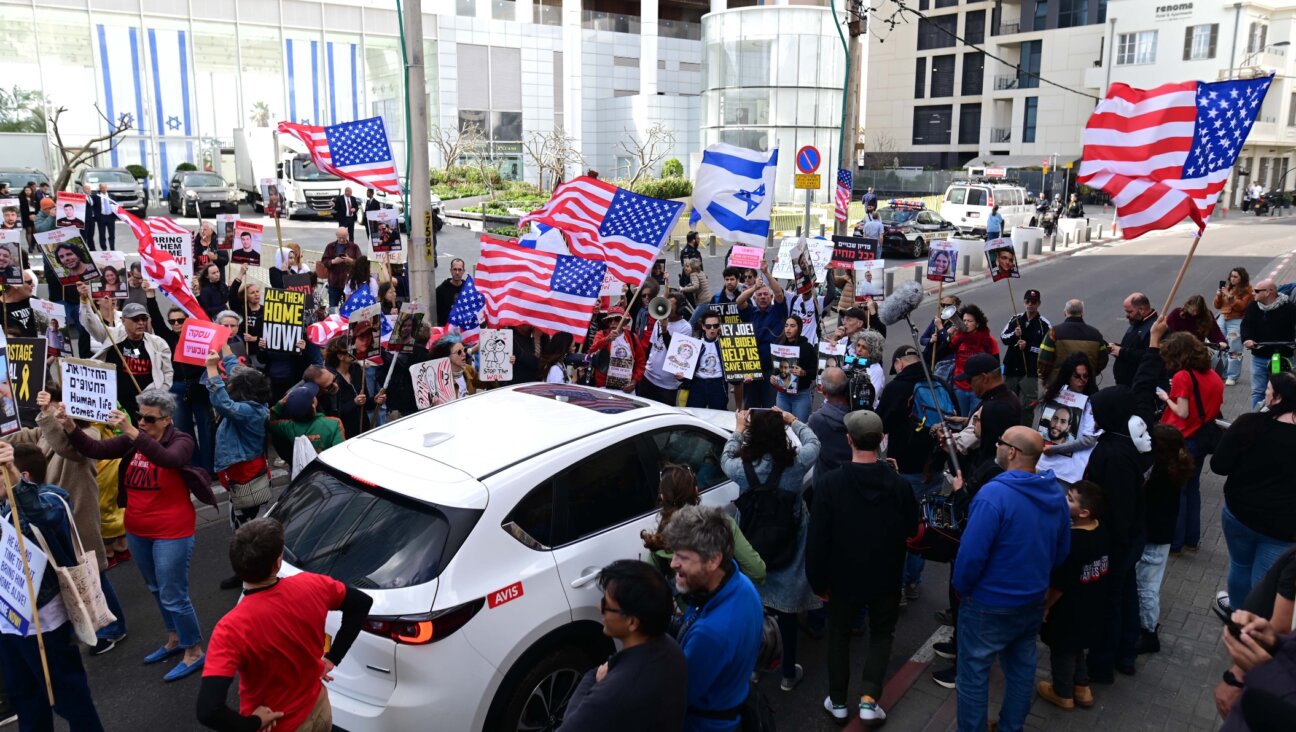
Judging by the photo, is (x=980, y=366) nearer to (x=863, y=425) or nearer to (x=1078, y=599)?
(x=1078, y=599)

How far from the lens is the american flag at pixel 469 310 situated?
9.64 m

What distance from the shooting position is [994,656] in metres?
4.66

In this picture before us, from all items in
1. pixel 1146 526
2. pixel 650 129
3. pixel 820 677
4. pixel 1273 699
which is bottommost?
pixel 820 677

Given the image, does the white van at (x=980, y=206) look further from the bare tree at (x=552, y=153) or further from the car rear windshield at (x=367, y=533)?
the car rear windshield at (x=367, y=533)

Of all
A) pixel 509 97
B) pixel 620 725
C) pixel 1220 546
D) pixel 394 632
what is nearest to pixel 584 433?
pixel 394 632

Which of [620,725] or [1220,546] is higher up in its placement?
[620,725]

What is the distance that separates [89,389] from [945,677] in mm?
5722

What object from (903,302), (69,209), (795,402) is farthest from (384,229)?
(903,302)

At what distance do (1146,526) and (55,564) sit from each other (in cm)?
622

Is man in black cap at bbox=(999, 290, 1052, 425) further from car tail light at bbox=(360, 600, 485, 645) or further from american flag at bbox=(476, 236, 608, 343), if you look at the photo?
car tail light at bbox=(360, 600, 485, 645)

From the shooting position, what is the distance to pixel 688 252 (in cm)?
1588

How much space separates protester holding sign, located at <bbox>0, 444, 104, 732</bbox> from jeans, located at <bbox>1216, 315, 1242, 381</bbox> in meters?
14.0

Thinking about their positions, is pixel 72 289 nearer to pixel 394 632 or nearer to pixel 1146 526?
pixel 394 632

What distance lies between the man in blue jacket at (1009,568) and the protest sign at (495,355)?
5022 mm
